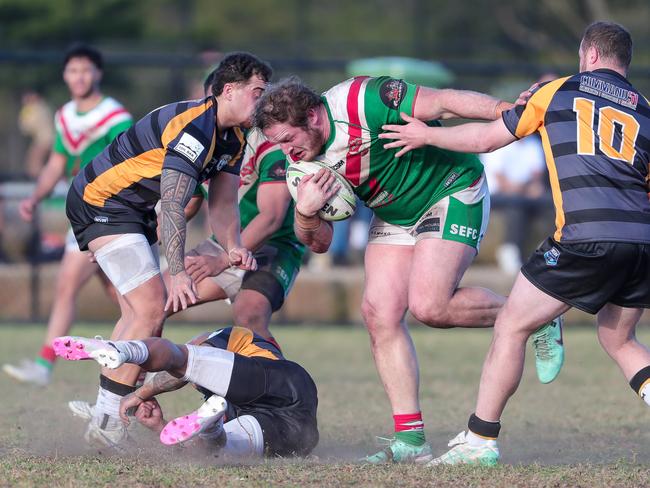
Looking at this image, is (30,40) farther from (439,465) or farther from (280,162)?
Answer: (439,465)

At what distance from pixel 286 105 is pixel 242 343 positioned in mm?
1300

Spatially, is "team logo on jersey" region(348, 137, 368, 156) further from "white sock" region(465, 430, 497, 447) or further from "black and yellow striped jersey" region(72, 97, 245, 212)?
"white sock" region(465, 430, 497, 447)

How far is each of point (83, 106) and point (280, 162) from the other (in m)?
2.66

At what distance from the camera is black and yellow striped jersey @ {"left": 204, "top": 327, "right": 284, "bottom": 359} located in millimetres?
5809

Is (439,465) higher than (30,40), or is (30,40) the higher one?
(30,40)

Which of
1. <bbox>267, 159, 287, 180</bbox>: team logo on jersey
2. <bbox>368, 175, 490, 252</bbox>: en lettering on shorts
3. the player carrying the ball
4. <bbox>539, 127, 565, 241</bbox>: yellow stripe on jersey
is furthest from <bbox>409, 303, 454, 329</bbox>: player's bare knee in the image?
<bbox>267, 159, 287, 180</bbox>: team logo on jersey

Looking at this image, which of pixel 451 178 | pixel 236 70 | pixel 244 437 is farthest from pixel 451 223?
pixel 244 437

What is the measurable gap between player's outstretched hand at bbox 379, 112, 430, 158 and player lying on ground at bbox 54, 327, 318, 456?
1268 millimetres

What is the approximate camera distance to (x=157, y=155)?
622 centimetres

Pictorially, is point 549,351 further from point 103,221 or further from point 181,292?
point 103,221

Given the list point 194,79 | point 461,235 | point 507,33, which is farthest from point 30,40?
point 461,235

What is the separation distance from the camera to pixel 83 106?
9039 millimetres

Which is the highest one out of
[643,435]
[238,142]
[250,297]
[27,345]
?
[238,142]

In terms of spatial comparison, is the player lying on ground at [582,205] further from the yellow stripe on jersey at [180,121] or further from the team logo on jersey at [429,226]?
the yellow stripe on jersey at [180,121]
